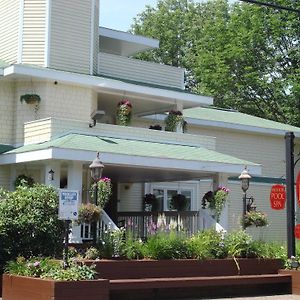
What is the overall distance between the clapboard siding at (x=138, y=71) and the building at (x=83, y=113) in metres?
0.04

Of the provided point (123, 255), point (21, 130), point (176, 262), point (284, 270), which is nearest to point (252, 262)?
point (284, 270)

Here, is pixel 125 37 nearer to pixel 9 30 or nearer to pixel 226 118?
pixel 226 118

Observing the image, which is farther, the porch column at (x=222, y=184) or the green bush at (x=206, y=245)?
the porch column at (x=222, y=184)

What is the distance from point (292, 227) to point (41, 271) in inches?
274

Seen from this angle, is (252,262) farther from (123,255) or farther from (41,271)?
(41,271)

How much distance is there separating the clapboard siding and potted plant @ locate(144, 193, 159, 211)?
447 centimetres

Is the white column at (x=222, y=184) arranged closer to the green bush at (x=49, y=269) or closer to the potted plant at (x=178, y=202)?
the potted plant at (x=178, y=202)

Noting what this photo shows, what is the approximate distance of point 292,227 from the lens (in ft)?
55.3

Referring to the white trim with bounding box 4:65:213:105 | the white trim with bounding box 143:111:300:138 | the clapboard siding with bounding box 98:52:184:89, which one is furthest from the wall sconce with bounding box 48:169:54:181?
the white trim with bounding box 143:111:300:138

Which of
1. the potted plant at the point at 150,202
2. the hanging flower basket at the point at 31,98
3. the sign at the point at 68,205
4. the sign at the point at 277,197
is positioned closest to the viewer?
the sign at the point at 68,205

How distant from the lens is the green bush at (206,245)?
16.3 metres

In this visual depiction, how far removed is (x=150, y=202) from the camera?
2569 centimetres

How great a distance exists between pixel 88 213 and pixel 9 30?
376 inches

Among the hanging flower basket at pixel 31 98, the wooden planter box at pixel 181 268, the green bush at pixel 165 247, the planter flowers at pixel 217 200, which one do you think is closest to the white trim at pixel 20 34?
the hanging flower basket at pixel 31 98
